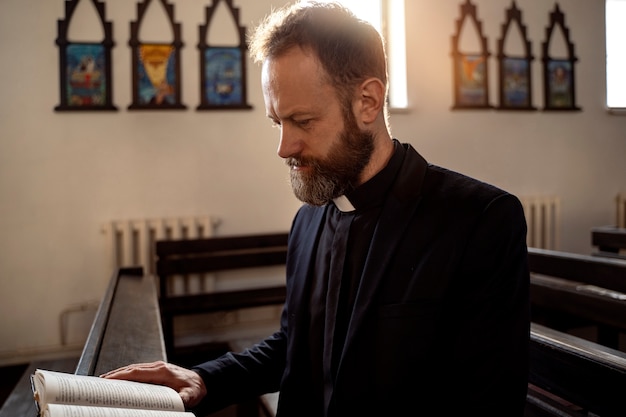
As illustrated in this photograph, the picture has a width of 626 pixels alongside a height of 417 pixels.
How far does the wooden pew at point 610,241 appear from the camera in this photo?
378 cm

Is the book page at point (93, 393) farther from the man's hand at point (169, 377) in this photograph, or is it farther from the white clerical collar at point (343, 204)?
the white clerical collar at point (343, 204)

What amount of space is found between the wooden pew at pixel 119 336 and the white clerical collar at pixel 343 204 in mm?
664

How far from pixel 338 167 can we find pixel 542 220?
4.68m

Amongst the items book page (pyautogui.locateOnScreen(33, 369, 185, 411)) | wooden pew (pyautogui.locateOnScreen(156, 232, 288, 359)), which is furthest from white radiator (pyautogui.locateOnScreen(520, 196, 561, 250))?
book page (pyautogui.locateOnScreen(33, 369, 185, 411))

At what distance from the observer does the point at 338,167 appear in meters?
1.36

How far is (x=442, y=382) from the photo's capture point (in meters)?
1.18

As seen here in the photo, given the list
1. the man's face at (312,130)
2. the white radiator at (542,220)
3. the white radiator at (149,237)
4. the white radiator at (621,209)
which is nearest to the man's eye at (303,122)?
the man's face at (312,130)

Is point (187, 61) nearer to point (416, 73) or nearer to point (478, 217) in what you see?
point (416, 73)

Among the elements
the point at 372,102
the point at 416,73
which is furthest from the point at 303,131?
the point at 416,73

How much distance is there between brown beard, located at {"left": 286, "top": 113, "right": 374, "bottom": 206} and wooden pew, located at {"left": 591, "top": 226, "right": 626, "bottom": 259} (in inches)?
117

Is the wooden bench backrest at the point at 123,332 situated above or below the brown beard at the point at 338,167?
below

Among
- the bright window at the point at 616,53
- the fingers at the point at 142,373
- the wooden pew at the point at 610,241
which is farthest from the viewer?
the bright window at the point at 616,53

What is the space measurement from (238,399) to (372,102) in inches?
32.2

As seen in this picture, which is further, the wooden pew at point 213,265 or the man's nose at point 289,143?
the wooden pew at point 213,265
